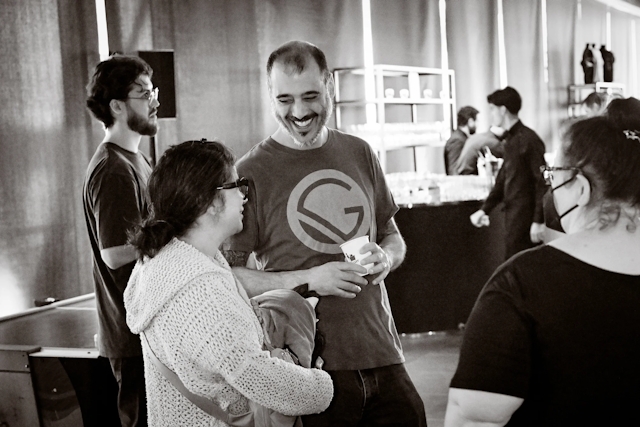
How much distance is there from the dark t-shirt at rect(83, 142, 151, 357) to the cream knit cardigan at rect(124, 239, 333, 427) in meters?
0.92

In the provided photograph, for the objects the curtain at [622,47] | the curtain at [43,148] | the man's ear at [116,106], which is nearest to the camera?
the man's ear at [116,106]

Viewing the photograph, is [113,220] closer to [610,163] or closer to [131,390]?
[131,390]

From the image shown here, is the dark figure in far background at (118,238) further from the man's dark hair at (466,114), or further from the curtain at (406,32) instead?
the curtain at (406,32)

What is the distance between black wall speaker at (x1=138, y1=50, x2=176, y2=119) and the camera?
4617 millimetres

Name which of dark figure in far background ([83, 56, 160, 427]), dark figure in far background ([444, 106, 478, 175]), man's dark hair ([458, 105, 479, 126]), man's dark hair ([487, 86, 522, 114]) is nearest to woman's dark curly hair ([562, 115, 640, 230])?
dark figure in far background ([83, 56, 160, 427])

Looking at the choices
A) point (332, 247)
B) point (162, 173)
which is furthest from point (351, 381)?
point (162, 173)

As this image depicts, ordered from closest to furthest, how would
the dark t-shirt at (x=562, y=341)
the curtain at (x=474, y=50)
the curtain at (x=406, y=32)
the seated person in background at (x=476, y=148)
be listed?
the dark t-shirt at (x=562, y=341), the seated person in background at (x=476, y=148), the curtain at (x=406, y=32), the curtain at (x=474, y=50)

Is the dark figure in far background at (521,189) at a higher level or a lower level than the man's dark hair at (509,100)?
lower

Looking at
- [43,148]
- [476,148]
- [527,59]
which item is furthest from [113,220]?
[527,59]

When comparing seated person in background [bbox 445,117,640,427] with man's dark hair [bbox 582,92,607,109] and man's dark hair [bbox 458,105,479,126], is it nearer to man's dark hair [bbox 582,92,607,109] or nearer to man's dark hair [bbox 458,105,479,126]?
man's dark hair [bbox 582,92,607,109]

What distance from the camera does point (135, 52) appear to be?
5.41 metres

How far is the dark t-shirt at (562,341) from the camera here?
132 centimetres

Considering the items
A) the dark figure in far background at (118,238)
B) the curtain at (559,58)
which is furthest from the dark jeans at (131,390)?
the curtain at (559,58)

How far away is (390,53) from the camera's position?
30.3ft
